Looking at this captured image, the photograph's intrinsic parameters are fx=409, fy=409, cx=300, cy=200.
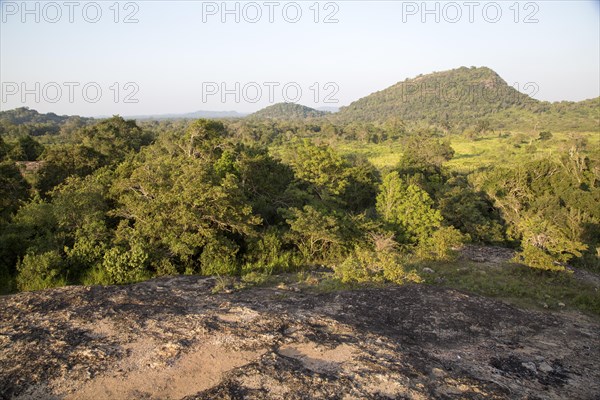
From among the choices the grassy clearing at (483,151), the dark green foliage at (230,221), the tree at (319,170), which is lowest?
the dark green foliage at (230,221)

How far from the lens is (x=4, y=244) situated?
9305 mm

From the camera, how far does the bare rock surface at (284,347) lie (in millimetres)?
4207

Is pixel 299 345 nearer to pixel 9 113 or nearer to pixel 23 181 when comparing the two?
pixel 23 181

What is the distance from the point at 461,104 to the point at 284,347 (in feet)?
446

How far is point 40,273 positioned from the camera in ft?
28.1

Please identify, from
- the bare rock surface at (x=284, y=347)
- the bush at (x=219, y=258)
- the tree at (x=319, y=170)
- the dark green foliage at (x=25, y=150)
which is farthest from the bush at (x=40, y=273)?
the dark green foliage at (x=25, y=150)

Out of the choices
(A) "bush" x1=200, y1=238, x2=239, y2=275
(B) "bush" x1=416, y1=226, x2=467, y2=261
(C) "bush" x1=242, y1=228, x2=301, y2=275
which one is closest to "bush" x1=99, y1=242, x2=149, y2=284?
(A) "bush" x1=200, y1=238, x2=239, y2=275

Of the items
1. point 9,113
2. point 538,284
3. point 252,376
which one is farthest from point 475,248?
point 9,113

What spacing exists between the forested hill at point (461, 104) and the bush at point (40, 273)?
8004 cm

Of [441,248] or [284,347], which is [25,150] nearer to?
[441,248]

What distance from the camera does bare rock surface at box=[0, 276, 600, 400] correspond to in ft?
13.8

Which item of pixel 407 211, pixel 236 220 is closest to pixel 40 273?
pixel 236 220

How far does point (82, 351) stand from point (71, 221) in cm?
623

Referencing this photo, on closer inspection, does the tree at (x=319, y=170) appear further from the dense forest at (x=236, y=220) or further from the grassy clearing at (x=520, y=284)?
the grassy clearing at (x=520, y=284)
